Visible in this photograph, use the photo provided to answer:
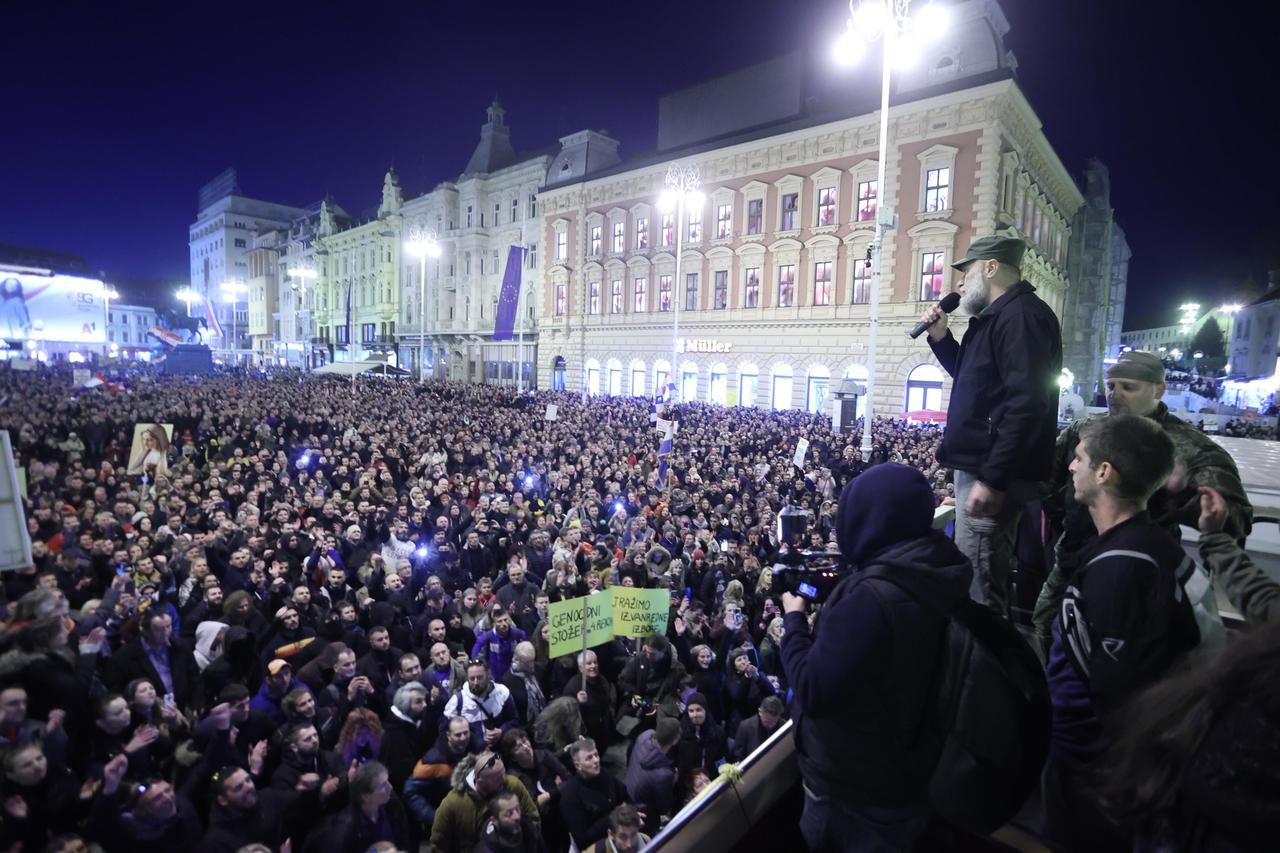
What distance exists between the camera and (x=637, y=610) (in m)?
6.05

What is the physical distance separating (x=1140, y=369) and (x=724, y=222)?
31510 millimetres

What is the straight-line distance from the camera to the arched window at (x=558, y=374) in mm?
41781

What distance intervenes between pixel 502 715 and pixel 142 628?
3061mm

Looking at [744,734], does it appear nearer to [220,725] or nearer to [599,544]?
[220,725]

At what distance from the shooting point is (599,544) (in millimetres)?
9352

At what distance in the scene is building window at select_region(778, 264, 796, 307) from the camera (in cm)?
3044

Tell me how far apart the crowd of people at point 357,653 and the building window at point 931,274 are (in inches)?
600

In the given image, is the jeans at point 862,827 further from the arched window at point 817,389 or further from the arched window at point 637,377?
the arched window at point 637,377

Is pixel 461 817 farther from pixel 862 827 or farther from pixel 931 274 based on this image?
pixel 931 274

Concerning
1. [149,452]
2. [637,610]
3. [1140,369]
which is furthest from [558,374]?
[1140,369]

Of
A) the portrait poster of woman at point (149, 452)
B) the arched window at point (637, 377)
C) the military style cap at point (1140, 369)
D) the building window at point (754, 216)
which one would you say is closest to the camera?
the military style cap at point (1140, 369)

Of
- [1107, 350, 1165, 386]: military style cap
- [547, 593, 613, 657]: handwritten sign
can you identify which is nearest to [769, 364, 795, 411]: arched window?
[547, 593, 613, 657]: handwritten sign

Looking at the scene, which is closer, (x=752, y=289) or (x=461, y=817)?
(x=461, y=817)

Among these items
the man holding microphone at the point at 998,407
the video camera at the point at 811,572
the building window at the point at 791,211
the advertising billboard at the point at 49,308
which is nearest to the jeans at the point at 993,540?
the man holding microphone at the point at 998,407
